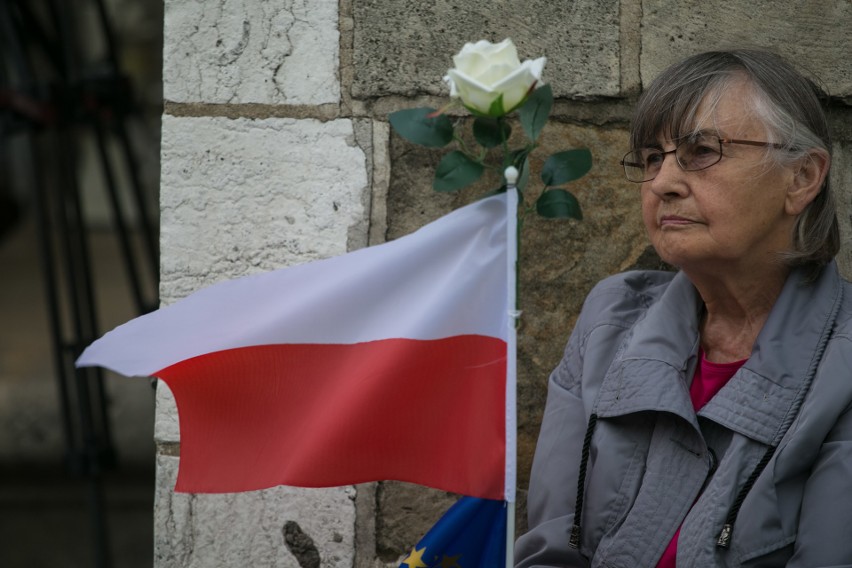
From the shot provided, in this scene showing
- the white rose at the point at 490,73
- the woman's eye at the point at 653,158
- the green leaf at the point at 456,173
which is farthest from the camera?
the woman's eye at the point at 653,158

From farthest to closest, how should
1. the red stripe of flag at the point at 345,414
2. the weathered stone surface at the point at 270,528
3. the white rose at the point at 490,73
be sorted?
the weathered stone surface at the point at 270,528 → the red stripe of flag at the point at 345,414 → the white rose at the point at 490,73

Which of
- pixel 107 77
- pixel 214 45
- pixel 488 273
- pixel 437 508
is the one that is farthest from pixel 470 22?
pixel 107 77

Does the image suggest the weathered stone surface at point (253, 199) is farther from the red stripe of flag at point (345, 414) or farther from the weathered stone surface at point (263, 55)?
the red stripe of flag at point (345, 414)

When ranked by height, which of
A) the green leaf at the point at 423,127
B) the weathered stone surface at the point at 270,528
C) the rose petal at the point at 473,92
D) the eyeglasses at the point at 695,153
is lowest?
the weathered stone surface at the point at 270,528

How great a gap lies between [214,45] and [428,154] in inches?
20.9

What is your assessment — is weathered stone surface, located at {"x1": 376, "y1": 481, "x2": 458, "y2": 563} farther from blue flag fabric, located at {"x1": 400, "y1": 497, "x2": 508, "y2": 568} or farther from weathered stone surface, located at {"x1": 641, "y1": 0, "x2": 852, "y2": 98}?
weathered stone surface, located at {"x1": 641, "y1": 0, "x2": 852, "y2": 98}

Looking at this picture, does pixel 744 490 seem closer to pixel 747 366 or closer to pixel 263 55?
pixel 747 366

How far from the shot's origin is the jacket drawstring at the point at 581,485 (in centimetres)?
179

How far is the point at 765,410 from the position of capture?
1.65 meters

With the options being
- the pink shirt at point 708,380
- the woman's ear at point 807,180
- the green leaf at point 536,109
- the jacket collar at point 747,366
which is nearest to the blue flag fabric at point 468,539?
the jacket collar at point 747,366

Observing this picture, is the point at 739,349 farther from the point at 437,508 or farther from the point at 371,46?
the point at 371,46

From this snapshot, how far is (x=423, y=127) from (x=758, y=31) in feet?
3.20

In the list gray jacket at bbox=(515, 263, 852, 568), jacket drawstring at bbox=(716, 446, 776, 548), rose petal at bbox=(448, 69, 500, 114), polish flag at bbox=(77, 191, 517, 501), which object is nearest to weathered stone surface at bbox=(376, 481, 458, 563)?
gray jacket at bbox=(515, 263, 852, 568)

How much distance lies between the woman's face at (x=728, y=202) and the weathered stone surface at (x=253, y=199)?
0.71 metres
